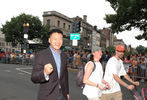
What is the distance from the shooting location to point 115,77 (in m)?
3.46

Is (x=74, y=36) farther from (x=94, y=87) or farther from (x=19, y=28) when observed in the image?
(x=19, y=28)

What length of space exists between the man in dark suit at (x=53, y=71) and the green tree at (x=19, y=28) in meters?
41.9

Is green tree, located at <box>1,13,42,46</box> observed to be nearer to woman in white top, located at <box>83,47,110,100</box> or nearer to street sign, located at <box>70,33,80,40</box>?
street sign, located at <box>70,33,80,40</box>

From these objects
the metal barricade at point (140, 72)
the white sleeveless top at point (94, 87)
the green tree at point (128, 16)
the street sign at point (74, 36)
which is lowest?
the metal barricade at point (140, 72)

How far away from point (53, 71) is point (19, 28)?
4222 centimetres

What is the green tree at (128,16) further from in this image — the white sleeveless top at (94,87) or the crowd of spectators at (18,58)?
the white sleeveless top at (94,87)

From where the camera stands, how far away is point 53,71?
240 cm

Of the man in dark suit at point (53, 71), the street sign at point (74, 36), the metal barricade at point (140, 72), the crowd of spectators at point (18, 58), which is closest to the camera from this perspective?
the man in dark suit at point (53, 71)

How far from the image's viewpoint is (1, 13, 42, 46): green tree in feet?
140

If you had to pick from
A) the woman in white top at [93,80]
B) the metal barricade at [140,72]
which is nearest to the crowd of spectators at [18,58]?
the metal barricade at [140,72]

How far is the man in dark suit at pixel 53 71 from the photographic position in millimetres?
2373

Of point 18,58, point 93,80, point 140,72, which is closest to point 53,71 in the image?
point 93,80

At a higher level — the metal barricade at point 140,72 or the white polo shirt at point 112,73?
the white polo shirt at point 112,73

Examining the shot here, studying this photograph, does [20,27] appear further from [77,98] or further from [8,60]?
[77,98]
